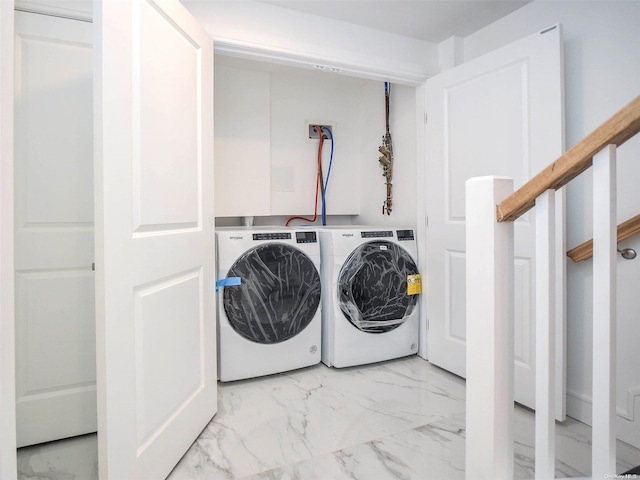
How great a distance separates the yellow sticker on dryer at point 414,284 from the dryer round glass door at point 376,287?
21 mm

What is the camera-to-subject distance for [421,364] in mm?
2525

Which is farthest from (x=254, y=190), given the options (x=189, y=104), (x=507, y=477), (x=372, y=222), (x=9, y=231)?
(x=507, y=477)

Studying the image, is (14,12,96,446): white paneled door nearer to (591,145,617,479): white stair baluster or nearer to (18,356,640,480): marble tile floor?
(18,356,640,480): marble tile floor

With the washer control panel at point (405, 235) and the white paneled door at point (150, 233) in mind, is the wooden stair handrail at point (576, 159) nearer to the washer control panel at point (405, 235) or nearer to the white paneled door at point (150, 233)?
the white paneled door at point (150, 233)

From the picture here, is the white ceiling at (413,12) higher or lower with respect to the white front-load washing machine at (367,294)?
higher

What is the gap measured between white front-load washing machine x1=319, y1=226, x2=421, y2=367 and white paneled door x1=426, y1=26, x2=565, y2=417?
168mm

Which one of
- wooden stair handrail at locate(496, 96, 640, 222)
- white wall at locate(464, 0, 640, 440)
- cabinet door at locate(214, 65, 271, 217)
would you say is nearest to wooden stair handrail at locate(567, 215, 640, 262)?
white wall at locate(464, 0, 640, 440)

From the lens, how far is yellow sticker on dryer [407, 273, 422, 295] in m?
2.51

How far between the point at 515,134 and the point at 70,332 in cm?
234

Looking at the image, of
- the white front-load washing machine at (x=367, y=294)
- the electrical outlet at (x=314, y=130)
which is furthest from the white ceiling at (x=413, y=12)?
the white front-load washing machine at (x=367, y=294)

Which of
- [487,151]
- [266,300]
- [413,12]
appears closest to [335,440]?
[266,300]

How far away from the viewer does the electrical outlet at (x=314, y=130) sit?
312 centimetres

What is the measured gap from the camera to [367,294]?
2.40 m

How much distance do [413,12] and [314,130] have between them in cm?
122
